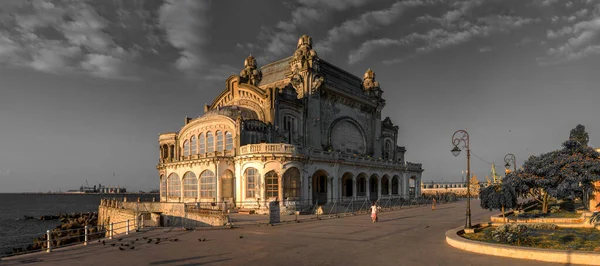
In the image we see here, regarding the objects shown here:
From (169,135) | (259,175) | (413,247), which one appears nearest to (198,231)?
(413,247)

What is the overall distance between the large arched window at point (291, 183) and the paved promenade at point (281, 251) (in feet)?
63.2

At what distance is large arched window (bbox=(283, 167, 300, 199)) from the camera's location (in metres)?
44.6

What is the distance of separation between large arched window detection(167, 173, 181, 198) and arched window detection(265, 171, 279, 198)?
613 inches

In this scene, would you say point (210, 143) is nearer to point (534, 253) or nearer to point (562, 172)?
point (562, 172)

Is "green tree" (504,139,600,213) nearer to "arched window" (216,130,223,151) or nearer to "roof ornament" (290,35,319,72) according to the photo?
"arched window" (216,130,223,151)

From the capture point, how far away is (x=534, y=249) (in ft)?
51.5

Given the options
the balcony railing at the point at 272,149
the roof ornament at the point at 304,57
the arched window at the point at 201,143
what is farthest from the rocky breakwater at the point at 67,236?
the roof ornament at the point at 304,57

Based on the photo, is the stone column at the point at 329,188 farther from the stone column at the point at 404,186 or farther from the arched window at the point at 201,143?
the stone column at the point at 404,186

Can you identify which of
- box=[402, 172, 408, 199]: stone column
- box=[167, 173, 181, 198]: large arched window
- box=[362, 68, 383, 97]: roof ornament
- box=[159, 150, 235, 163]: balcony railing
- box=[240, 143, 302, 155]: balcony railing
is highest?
box=[362, 68, 383, 97]: roof ornament

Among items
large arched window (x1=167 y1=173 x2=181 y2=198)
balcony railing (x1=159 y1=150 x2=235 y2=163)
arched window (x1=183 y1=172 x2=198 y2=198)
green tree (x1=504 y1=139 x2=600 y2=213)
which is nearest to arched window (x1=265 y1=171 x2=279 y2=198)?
balcony railing (x1=159 y1=150 x2=235 y2=163)

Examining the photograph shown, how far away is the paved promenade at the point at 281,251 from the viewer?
53.0 feet

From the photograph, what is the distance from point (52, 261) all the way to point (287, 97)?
40.1 meters

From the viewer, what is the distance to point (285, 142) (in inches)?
2096

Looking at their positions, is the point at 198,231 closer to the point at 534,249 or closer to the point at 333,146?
the point at 534,249
